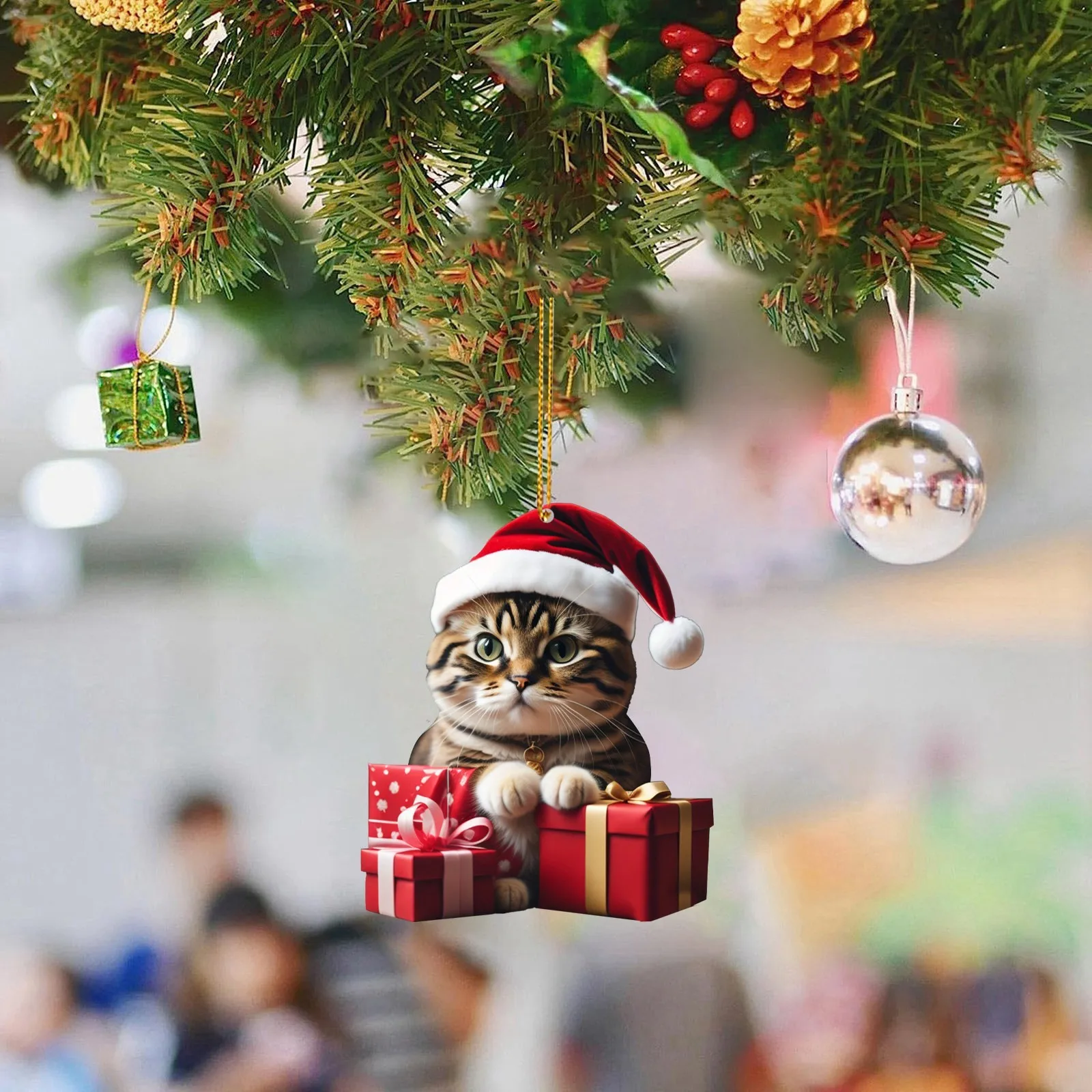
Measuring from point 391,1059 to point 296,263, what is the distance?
0.79 metres

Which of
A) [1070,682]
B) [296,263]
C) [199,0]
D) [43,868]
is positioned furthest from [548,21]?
[43,868]

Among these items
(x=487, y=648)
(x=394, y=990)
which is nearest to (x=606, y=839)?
(x=487, y=648)

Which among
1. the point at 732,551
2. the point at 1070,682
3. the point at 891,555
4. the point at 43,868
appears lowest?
the point at 43,868

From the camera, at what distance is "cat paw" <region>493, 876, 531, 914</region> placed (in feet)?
1.92

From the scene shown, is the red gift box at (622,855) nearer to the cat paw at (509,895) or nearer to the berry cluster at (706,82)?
the cat paw at (509,895)

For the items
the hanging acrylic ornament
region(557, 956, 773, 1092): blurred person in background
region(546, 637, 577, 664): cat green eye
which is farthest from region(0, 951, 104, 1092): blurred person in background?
the hanging acrylic ornament

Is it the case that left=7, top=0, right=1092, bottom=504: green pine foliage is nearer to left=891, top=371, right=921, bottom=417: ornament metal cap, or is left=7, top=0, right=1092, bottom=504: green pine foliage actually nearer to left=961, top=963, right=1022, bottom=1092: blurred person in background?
left=891, top=371, right=921, bottom=417: ornament metal cap

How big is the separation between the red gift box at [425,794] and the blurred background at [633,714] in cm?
53

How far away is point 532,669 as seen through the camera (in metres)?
0.60

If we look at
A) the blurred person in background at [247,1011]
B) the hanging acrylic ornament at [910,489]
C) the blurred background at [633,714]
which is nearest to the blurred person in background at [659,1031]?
the blurred background at [633,714]

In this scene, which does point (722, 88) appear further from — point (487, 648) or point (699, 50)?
point (487, 648)

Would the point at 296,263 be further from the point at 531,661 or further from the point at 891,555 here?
the point at 891,555

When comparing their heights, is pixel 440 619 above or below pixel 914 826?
above

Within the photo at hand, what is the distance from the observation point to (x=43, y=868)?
45.5 inches
